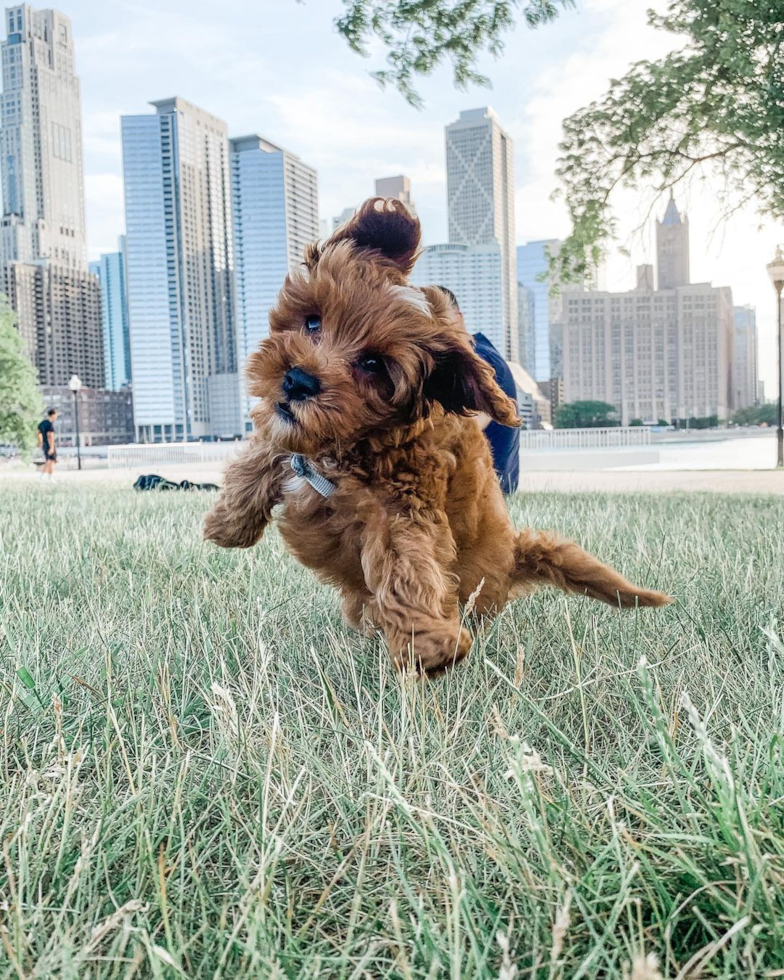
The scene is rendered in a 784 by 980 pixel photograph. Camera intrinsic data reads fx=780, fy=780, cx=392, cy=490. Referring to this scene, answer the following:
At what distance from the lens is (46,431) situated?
19125mm

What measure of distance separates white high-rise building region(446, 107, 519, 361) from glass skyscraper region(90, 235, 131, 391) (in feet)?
212

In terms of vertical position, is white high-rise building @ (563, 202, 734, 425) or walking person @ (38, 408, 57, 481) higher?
white high-rise building @ (563, 202, 734, 425)

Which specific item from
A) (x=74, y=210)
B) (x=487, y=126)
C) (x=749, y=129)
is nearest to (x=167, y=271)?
(x=74, y=210)

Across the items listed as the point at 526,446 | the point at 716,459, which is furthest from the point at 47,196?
the point at 716,459

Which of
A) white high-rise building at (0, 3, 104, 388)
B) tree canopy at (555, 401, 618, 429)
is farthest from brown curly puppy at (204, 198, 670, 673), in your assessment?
white high-rise building at (0, 3, 104, 388)

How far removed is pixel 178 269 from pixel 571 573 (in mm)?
105157

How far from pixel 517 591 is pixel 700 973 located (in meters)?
1.67

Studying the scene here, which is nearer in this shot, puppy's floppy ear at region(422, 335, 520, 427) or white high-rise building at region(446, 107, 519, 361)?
puppy's floppy ear at region(422, 335, 520, 427)

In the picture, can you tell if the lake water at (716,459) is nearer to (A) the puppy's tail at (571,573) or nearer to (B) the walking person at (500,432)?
(B) the walking person at (500,432)

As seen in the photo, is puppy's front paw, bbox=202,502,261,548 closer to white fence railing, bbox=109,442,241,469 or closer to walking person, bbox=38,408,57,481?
walking person, bbox=38,408,57,481

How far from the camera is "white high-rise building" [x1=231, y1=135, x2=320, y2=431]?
6.95 ft

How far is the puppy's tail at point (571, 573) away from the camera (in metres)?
2.46

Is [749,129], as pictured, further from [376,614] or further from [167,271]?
[167,271]

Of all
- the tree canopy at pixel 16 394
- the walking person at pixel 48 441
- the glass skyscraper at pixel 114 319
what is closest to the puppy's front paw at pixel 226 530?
the walking person at pixel 48 441
